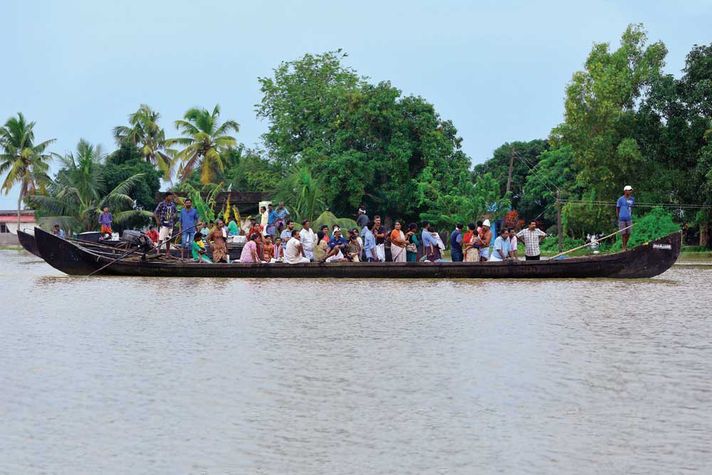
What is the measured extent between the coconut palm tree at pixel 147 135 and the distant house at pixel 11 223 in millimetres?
11369

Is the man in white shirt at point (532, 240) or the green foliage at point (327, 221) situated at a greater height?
the green foliage at point (327, 221)

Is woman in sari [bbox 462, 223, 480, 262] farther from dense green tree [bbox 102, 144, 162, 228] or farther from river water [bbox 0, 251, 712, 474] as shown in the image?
dense green tree [bbox 102, 144, 162, 228]

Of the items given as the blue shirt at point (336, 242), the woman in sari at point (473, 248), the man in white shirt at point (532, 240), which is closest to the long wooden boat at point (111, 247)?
the blue shirt at point (336, 242)

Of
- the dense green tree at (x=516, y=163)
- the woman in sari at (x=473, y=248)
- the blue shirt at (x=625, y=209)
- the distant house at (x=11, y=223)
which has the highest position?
the dense green tree at (x=516, y=163)

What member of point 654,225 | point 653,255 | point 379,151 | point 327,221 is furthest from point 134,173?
point 653,255

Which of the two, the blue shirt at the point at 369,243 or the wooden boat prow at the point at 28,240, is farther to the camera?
the wooden boat prow at the point at 28,240

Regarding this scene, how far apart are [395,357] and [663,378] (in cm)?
264

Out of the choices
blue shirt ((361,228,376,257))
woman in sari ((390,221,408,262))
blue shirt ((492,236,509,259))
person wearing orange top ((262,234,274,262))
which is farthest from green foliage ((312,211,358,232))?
blue shirt ((492,236,509,259))

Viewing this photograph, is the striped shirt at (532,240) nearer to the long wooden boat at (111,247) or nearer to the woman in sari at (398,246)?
the woman in sari at (398,246)

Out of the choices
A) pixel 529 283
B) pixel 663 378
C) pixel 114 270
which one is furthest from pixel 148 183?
pixel 663 378

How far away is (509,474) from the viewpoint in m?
6.62

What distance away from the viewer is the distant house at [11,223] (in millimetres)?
70938

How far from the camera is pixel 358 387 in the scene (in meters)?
9.54

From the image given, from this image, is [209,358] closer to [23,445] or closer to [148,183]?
[23,445]
